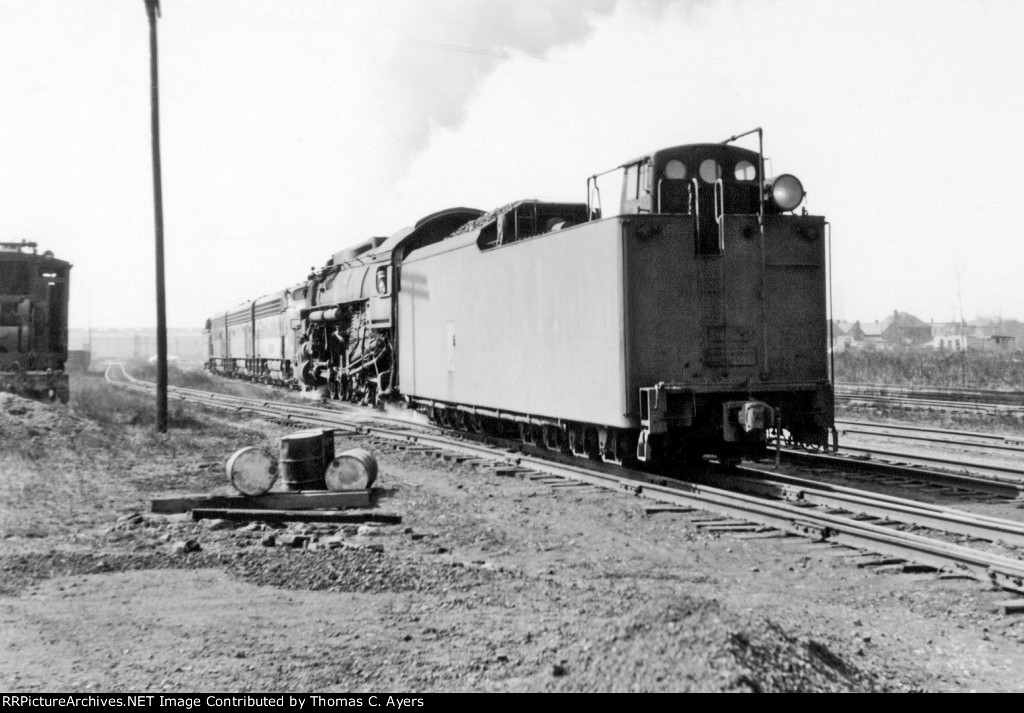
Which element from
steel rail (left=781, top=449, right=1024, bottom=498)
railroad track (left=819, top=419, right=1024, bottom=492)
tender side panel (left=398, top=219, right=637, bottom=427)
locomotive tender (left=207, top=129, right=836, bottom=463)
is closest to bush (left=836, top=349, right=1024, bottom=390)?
railroad track (left=819, top=419, right=1024, bottom=492)

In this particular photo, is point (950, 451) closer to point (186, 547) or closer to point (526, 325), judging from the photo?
point (526, 325)

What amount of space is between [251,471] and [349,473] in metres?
0.97

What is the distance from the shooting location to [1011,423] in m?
16.6

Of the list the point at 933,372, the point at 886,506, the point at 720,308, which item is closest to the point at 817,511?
the point at 886,506

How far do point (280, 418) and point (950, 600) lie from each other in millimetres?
14577

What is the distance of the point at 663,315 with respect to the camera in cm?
879

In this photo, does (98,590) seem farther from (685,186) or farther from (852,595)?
(685,186)

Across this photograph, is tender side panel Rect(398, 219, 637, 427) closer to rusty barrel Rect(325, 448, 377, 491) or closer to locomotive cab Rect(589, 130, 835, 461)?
locomotive cab Rect(589, 130, 835, 461)

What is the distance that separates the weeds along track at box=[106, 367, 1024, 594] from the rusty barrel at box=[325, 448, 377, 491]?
1952 mm

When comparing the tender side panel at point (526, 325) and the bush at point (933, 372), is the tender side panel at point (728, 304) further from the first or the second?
the bush at point (933, 372)

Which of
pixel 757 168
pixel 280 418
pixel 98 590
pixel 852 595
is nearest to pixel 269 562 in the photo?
pixel 98 590

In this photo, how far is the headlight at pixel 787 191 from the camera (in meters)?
9.19

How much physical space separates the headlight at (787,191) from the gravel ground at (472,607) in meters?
3.42

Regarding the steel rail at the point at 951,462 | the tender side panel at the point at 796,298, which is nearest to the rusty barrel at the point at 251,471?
the tender side panel at the point at 796,298
